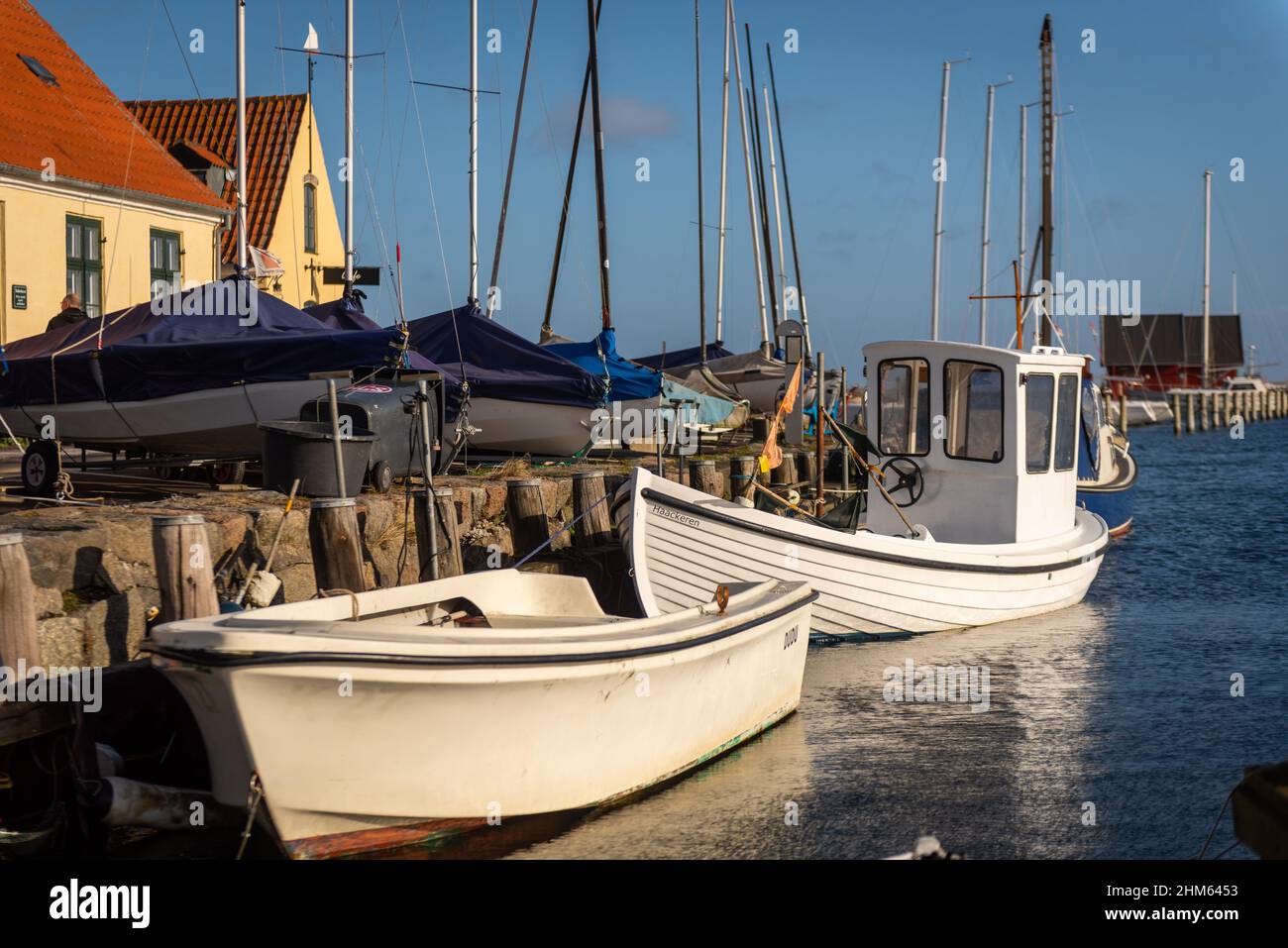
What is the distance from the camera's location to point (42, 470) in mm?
10719

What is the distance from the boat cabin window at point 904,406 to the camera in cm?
1384

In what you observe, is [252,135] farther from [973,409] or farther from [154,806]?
[154,806]

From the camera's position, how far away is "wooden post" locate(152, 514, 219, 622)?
749 cm

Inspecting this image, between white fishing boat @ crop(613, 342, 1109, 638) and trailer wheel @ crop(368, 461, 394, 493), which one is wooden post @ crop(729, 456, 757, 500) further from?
trailer wheel @ crop(368, 461, 394, 493)

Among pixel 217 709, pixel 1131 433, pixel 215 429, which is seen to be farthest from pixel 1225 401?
pixel 217 709

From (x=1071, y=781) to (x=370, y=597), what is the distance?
4684mm

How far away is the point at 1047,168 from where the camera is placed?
1156 inches

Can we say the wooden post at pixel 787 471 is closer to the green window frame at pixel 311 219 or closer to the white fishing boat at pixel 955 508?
the white fishing boat at pixel 955 508

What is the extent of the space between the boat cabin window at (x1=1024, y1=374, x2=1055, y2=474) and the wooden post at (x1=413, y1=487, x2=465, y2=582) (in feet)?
19.9

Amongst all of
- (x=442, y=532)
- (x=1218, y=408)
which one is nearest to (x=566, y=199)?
(x=442, y=532)

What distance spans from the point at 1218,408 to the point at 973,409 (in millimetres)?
79593

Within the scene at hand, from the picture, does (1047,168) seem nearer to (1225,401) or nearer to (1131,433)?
(1131,433)

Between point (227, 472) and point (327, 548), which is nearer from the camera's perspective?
point (327, 548)
